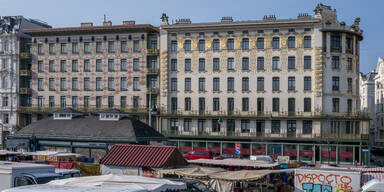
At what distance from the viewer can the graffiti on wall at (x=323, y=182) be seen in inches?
904

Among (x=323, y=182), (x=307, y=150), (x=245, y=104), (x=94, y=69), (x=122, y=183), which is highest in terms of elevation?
(x=94, y=69)

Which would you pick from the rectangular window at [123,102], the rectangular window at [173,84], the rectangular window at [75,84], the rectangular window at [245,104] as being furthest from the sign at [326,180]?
the rectangular window at [75,84]

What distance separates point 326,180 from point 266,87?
39557 mm

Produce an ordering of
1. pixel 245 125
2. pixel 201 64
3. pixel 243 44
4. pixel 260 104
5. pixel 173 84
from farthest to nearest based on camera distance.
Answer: pixel 173 84 < pixel 201 64 < pixel 243 44 < pixel 245 125 < pixel 260 104

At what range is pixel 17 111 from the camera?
72.4 meters

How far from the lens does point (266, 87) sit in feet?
205

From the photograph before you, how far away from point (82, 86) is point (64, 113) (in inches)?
653

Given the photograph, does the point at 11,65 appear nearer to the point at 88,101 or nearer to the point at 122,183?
the point at 88,101

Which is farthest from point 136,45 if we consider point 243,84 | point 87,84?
point 243,84

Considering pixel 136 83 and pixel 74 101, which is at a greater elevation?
pixel 136 83

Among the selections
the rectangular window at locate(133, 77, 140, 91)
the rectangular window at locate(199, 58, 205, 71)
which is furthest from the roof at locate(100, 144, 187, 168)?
the rectangular window at locate(133, 77, 140, 91)

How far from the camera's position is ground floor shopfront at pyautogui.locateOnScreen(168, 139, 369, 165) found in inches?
2322

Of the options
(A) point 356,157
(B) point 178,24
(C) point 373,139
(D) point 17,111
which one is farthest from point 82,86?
(C) point 373,139

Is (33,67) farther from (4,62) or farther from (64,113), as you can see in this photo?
(64,113)
